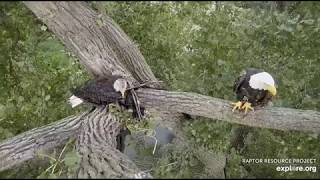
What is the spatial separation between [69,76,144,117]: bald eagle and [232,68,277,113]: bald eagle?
3.21 ft

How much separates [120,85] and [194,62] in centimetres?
185

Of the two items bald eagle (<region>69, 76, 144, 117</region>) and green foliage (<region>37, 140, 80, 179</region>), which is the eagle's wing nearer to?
bald eagle (<region>69, 76, 144, 117</region>)

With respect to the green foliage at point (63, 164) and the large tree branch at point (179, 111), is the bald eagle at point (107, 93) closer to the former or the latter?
the large tree branch at point (179, 111)

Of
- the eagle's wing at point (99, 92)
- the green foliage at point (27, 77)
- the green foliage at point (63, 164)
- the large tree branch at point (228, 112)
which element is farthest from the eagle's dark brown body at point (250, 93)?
the green foliage at point (27, 77)

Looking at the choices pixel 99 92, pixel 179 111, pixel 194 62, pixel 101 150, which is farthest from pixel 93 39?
pixel 194 62

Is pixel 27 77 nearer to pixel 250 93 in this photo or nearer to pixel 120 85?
pixel 120 85

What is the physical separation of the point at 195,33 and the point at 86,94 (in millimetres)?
2448

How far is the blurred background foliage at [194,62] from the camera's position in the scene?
509 cm

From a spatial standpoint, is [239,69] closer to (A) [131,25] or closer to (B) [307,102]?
(B) [307,102]

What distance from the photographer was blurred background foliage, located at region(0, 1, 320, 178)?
5.09 meters

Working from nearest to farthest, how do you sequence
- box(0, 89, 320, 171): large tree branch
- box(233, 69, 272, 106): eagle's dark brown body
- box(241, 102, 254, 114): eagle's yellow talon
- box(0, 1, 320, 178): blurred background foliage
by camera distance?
box(0, 89, 320, 171): large tree branch
box(233, 69, 272, 106): eagle's dark brown body
box(241, 102, 254, 114): eagle's yellow talon
box(0, 1, 320, 178): blurred background foliage

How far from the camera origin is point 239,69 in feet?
18.2

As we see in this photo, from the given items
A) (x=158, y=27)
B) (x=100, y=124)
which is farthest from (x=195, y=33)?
(x=100, y=124)

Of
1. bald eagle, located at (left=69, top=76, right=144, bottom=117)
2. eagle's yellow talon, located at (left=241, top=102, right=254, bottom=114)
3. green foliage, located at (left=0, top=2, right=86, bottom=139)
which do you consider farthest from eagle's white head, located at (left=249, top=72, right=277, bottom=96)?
green foliage, located at (left=0, top=2, right=86, bottom=139)
